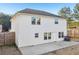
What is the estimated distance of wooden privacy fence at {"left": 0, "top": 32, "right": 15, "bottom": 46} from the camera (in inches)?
84.2

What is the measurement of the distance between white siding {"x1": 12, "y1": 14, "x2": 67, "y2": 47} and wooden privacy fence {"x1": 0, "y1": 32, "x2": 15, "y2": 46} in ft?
0.21

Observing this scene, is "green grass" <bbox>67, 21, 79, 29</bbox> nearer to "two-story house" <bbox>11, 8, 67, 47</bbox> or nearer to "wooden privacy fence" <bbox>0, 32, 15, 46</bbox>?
"two-story house" <bbox>11, 8, 67, 47</bbox>

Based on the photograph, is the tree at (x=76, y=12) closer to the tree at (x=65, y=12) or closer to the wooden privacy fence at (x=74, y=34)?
the tree at (x=65, y=12)

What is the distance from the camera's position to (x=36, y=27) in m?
2.14

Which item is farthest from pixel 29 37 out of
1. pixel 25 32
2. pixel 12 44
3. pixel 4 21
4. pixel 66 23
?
pixel 66 23

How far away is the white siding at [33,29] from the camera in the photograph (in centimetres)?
212

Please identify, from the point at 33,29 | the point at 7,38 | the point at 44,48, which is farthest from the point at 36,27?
the point at 7,38

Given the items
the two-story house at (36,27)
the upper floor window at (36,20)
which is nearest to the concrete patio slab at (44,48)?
the two-story house at (36,27)

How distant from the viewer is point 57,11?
2.17 m

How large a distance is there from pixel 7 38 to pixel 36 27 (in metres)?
0.40

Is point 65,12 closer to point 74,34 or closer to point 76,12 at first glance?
point 76,12
